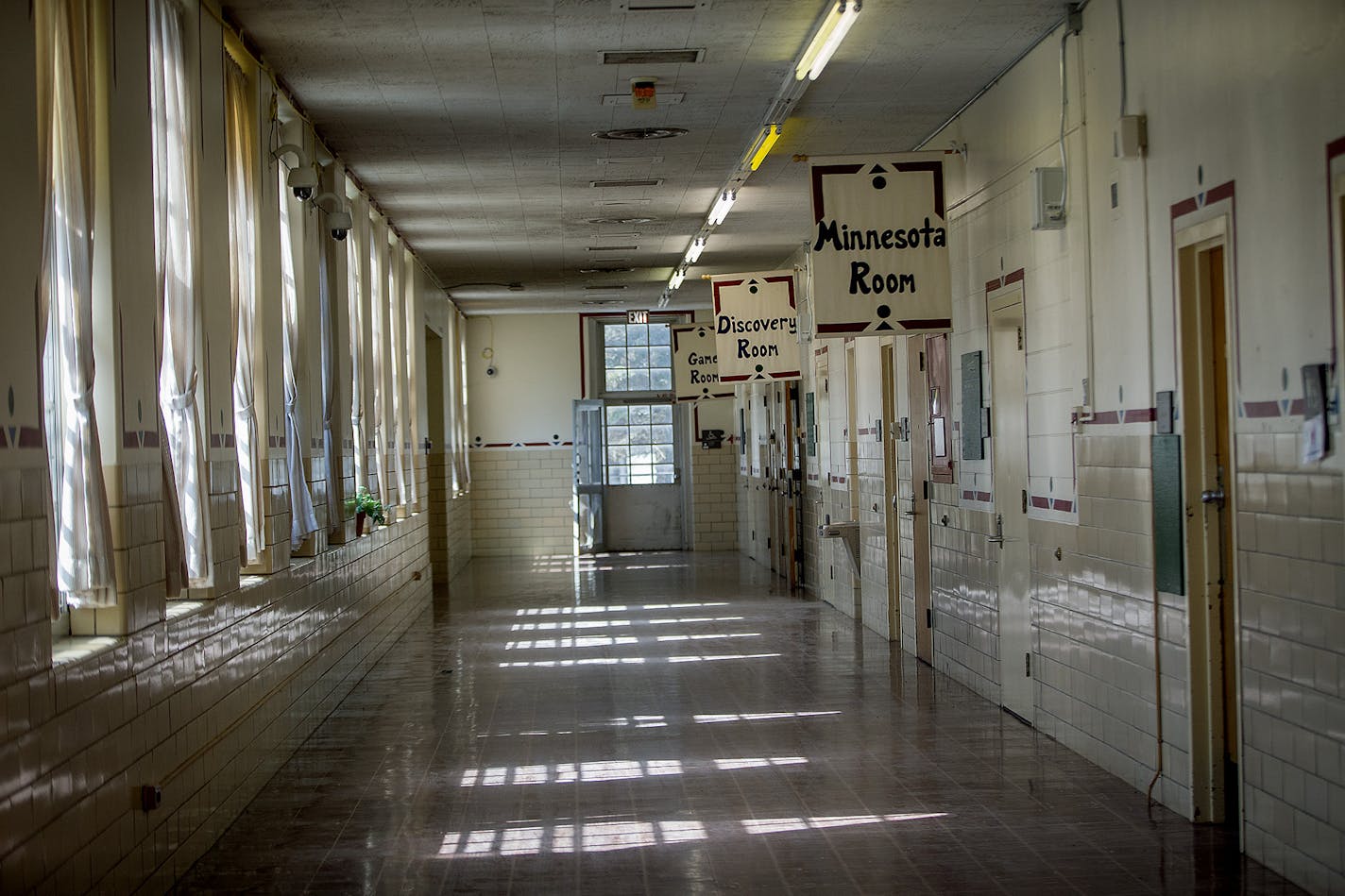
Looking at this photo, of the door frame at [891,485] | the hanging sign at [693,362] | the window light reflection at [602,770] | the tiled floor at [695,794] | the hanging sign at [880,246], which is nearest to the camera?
the tiled floor at [695,794]

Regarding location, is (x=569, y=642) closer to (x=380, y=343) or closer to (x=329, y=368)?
(x=380, y=343)

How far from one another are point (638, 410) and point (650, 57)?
14.3 meters

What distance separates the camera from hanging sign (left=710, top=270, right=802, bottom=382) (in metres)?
12.3

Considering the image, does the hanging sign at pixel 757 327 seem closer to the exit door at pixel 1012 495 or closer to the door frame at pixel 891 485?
the door frame at pixel 891 485

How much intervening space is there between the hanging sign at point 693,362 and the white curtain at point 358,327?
19.4 ft

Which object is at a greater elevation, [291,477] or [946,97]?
[946,97]

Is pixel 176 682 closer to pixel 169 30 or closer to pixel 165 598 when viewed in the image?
pixel 165 598

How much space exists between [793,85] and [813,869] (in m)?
4.46

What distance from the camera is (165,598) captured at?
5.11 m

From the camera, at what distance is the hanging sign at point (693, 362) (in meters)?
15.9

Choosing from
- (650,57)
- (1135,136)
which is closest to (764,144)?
(650,57)

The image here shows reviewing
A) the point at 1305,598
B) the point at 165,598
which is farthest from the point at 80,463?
the point at 1305,598

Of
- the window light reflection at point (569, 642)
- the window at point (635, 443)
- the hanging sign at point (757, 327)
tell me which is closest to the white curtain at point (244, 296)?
the window light reflection at point (569, 642)

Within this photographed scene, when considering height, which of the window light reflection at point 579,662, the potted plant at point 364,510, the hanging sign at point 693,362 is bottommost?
the window light reflection at point 579,662
